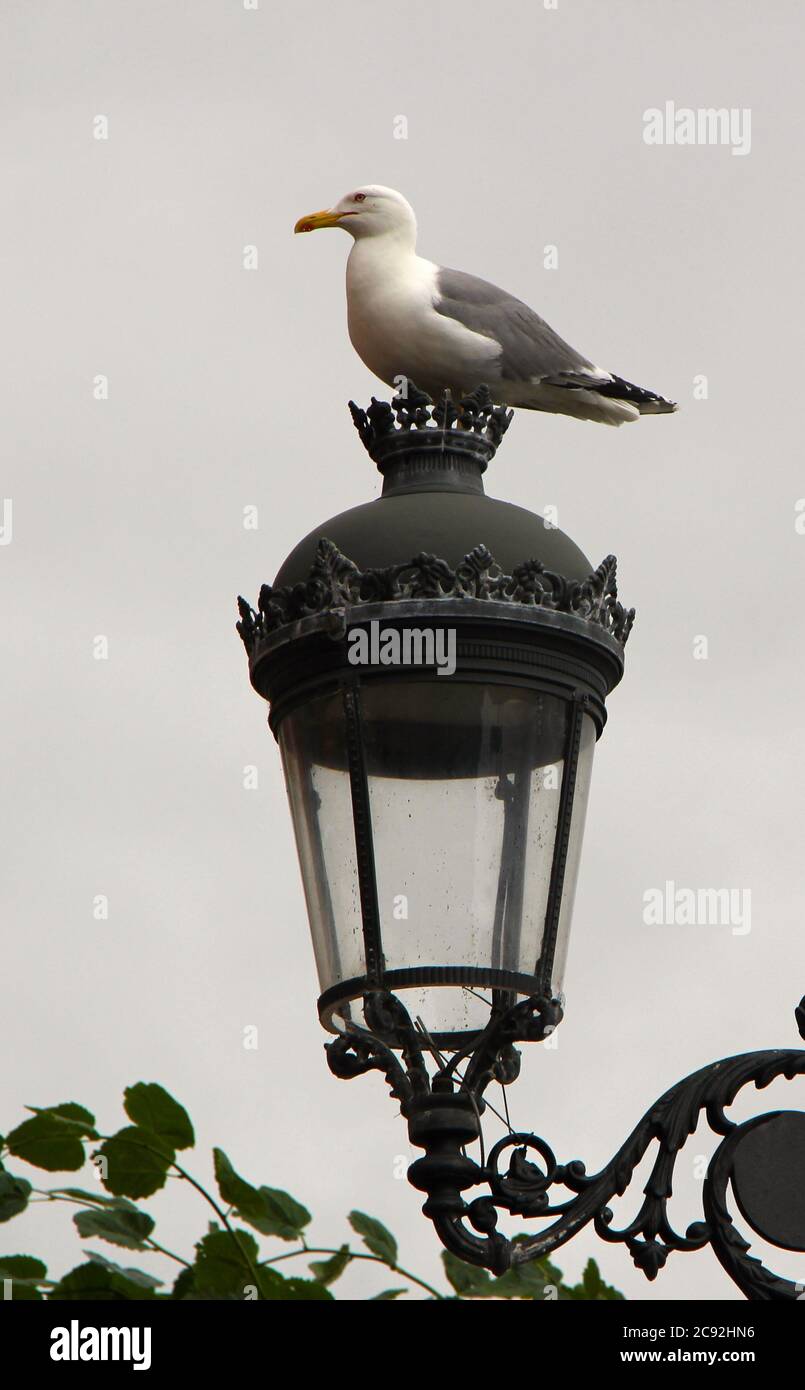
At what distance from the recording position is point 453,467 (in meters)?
6.03

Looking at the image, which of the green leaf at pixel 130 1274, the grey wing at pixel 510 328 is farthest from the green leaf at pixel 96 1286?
the grey wing at pixel 510 328

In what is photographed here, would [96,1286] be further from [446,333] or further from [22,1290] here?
[446,333]

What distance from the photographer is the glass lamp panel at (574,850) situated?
545cm

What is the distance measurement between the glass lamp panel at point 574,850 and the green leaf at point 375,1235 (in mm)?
1213

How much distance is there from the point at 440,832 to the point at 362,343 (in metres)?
1.76

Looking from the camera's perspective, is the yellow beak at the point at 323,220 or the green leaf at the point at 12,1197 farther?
the yellow beak at the point at 323,220

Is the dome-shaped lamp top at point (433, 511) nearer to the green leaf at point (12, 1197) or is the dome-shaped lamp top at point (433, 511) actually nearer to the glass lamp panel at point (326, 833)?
the glass lamp panel at point (326, 833)

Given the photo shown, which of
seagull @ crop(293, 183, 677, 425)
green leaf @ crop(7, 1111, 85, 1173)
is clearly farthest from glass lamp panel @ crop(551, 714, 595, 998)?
green leaf @ crop(7, 1111, 85, 1173)

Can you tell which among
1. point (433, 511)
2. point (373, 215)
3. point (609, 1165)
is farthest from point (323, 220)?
point (609, 1165)

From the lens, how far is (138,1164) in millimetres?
4098

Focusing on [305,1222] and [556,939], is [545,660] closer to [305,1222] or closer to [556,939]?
[556,939]

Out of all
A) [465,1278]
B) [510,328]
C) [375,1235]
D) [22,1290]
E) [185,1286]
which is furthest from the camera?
[510,328]

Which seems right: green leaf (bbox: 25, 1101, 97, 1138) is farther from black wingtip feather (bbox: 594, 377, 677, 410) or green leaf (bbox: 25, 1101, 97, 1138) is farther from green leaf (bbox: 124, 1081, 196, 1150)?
black wingtip feather (bbox: 594, 377, 677, 410)

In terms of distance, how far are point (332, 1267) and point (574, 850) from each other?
1716mm
